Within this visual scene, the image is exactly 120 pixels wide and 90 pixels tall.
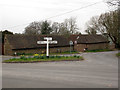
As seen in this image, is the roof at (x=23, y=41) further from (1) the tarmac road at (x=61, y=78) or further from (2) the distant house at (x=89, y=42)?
(1) the tarmac road at (x=61, y=78)

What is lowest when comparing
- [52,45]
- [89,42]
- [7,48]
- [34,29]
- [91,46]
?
[7,48]

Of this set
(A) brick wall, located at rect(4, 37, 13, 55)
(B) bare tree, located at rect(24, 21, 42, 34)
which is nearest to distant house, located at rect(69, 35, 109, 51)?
(A) brick wall, located at rect(4, 37, 13, 55)

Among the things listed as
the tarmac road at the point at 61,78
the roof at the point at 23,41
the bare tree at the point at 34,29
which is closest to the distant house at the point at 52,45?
the roof at the point at 23,41

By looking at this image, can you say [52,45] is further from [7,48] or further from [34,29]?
[34,29]

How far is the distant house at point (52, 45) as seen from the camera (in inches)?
1335

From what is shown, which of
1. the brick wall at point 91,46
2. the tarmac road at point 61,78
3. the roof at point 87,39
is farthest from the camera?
the roof at point 87,39

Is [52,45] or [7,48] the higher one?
[52,45]

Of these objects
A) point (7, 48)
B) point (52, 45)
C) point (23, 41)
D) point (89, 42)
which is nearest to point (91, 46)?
point (89, 42)

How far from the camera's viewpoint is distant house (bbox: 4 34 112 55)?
111 ft

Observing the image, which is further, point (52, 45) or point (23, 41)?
point (52, 45)

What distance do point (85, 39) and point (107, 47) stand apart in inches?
425

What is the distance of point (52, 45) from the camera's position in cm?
3909

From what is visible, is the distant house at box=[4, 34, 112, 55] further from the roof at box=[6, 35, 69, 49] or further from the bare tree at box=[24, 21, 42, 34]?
the bare tree at box=[24, 21, 42, 34]

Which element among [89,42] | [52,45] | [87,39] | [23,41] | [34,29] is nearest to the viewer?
[23,41]
